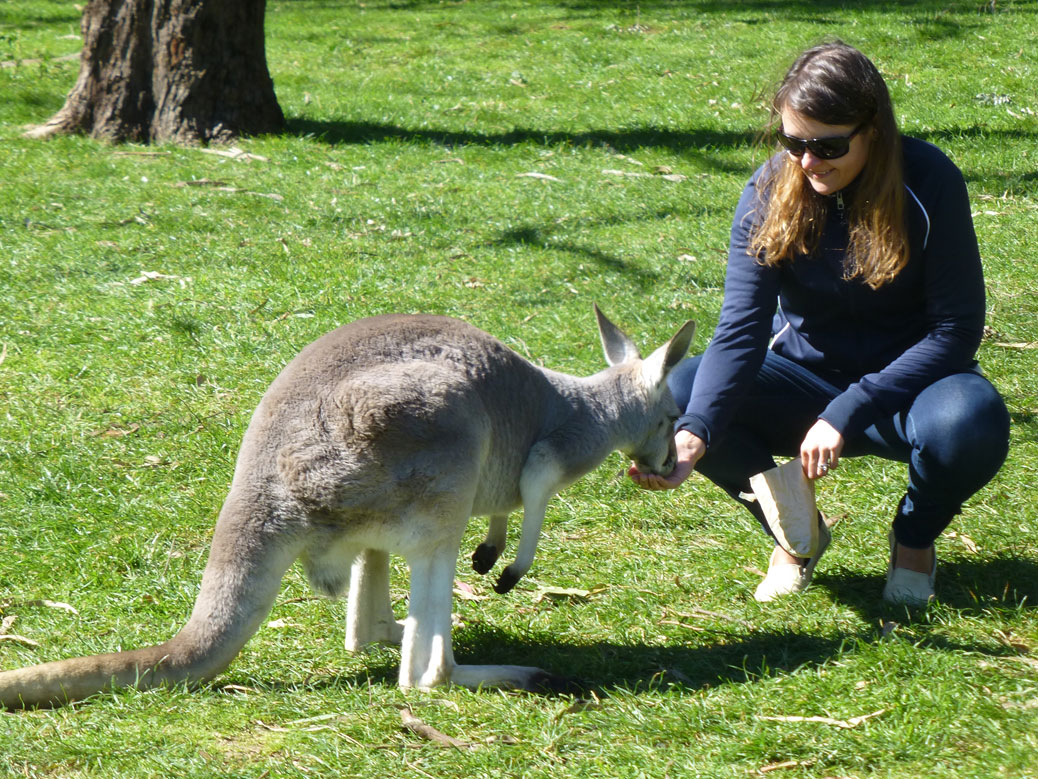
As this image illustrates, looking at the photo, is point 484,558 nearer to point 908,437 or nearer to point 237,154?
point 908,437

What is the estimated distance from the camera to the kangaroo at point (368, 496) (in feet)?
9.04

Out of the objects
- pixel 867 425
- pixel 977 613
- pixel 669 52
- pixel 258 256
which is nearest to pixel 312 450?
pixel 867 425

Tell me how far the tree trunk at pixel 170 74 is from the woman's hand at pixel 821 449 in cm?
582

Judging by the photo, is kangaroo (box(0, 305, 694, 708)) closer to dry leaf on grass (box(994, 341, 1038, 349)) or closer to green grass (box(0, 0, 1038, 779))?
green grass (box(0, 0, 1038, 779))

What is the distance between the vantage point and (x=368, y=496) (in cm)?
282

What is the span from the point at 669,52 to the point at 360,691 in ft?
28.4

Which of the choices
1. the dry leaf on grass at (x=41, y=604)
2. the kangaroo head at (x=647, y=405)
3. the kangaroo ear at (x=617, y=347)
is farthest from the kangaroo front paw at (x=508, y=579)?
the dry leaf on grass at (x=41, y=604)

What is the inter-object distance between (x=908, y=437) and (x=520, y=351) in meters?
2.33

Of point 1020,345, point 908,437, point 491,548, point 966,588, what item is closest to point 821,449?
point 908,437

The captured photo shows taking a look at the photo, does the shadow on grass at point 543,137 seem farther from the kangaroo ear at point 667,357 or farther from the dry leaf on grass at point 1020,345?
the kangaroo ear at point 667,357

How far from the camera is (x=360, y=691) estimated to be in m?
2.97

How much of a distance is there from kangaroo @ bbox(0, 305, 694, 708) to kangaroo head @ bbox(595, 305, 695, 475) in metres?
0.41

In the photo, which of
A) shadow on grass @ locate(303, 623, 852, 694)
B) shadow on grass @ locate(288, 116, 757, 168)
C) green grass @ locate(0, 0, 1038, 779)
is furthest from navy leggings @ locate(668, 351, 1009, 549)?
shadow on grass @ locate(288, 116, 757, 168)

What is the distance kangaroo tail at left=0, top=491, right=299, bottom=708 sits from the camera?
2699mm
